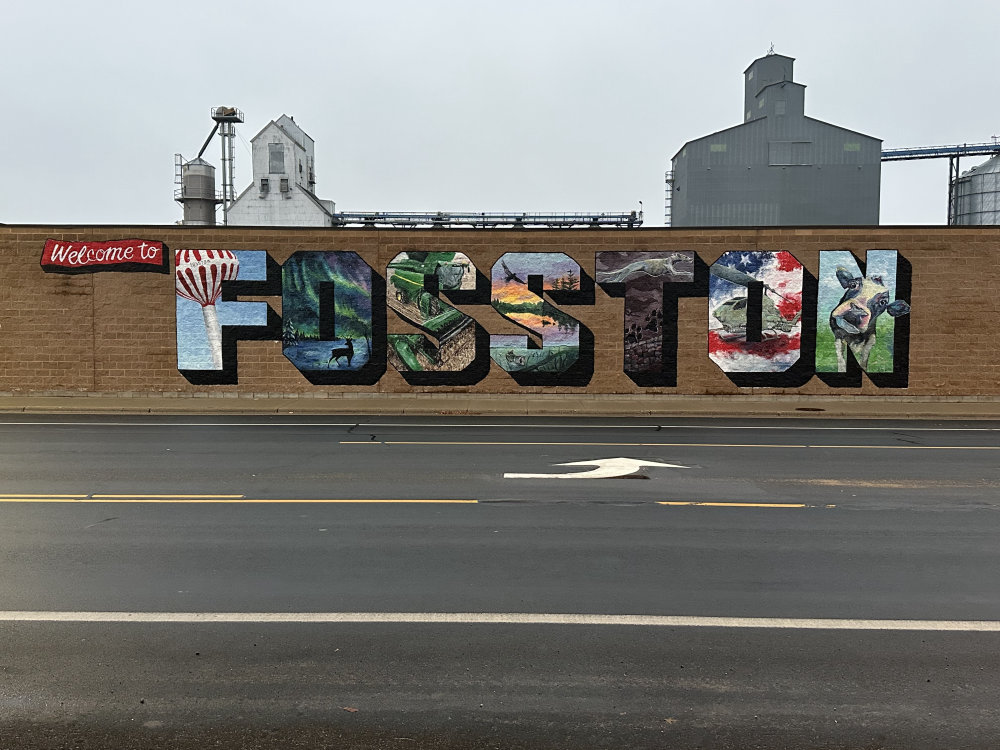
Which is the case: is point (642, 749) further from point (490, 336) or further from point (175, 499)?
point (490, 336)

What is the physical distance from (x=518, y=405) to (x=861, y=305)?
29.7 ft

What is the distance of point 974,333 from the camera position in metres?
18.9

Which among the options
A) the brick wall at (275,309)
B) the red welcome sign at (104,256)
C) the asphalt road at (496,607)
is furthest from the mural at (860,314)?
the red welcome sign at (104,256)

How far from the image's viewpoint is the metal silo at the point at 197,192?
43125 millimetres

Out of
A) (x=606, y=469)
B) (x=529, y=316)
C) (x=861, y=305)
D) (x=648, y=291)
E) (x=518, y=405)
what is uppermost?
(x=648, y=291)

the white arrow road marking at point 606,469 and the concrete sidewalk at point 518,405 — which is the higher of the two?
the concrete sidewalk at point 518,405

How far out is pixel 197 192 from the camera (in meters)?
43.4

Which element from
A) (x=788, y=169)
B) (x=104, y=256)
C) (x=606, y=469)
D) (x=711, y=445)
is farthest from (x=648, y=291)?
(x=788, y=169)

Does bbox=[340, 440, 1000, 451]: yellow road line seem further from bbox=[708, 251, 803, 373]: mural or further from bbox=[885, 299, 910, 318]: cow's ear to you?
bbox=[885, 299, 910, 318]: cow's ear

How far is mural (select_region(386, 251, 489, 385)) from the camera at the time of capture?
1942 centimetres

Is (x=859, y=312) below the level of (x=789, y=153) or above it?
below

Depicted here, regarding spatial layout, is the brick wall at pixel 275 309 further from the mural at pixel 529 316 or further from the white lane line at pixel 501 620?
the white lane line at pixel 501 620

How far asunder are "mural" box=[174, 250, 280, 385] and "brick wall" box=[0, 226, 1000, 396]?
0.22m

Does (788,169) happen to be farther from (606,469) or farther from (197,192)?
(606,469)
